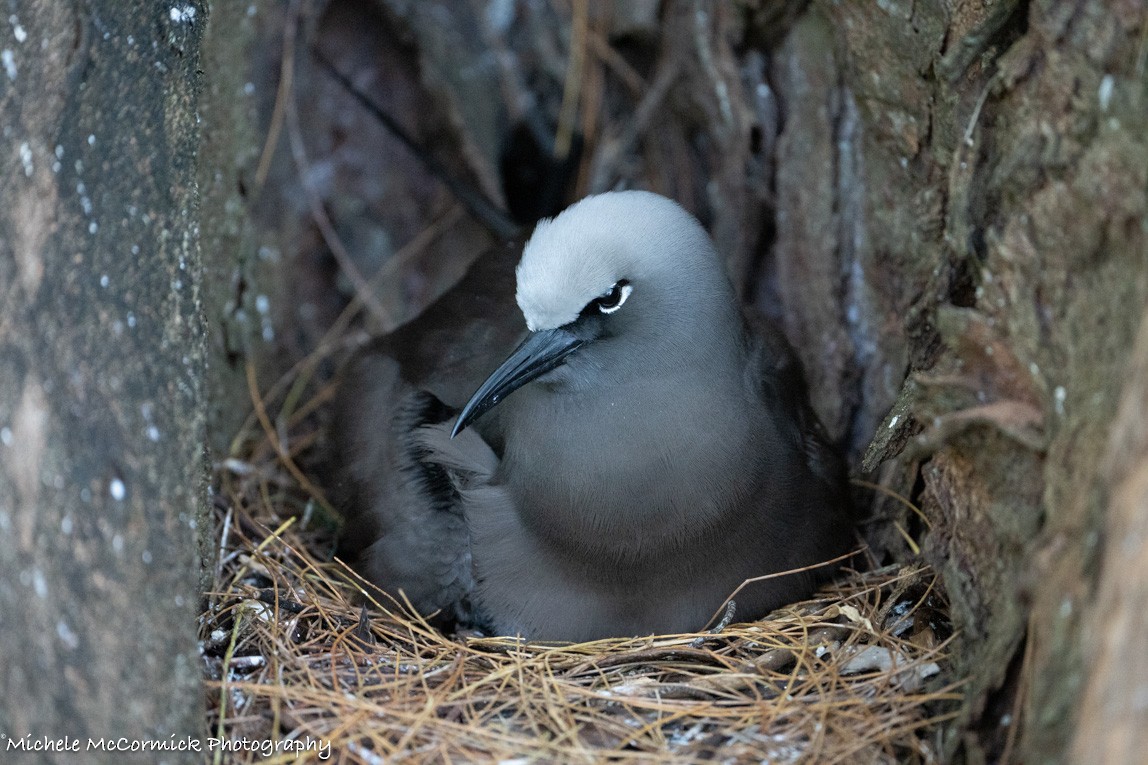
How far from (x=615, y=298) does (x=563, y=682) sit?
0.94 metres

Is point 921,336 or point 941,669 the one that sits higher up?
point 921,336

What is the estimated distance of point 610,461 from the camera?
9.91 ft

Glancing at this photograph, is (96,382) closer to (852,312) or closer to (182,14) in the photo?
(182,14)

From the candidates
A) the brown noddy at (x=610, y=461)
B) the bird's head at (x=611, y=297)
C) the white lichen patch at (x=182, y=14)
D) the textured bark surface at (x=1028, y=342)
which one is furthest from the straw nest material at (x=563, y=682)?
the white lichen patch at (x=182, y=14)

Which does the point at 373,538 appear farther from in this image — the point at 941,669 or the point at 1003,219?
the point at 1003,219

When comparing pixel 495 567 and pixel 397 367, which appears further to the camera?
pixel 397 367

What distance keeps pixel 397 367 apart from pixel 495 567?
2.69 ft

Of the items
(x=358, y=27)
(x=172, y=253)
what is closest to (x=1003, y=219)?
(x=172, y=253)

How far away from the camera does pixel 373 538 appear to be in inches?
136

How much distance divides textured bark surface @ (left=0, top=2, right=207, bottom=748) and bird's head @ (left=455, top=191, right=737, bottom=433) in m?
0.80

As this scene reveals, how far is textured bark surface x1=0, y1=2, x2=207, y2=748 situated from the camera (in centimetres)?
225

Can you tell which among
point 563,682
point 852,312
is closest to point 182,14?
point 563,682

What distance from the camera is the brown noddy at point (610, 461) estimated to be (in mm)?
2959

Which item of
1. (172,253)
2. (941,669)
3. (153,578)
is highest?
(172,253)
